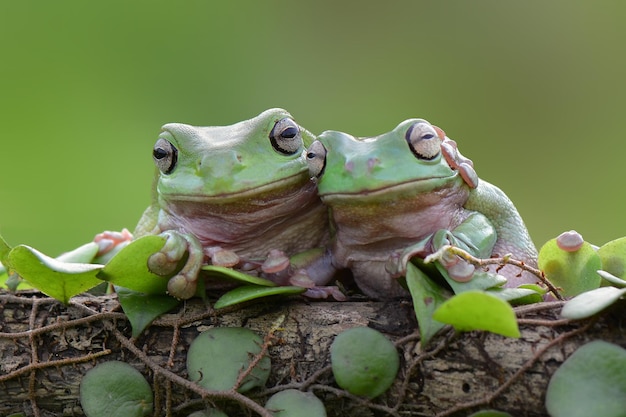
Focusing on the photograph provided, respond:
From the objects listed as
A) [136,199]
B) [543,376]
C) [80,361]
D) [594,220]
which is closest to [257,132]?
[80,361]

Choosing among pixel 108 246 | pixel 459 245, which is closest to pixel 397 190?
pixel 459 245

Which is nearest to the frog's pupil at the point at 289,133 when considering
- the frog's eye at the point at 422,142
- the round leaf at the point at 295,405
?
the frog's eye at the point at 422,142

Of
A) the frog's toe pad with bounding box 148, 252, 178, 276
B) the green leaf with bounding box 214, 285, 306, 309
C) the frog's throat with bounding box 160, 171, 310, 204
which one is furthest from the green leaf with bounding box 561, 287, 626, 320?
the frog's toe pad with bounding box 148, 252, 178, 276

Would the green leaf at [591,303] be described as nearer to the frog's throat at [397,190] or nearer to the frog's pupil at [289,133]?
the frog's throat at [397,190]

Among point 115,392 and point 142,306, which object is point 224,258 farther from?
point 115,392

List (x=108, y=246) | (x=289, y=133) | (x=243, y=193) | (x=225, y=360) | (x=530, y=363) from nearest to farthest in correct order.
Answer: (x=530, y=363), (x=225, y=360), (x=243, y=193), (x=289, y=133), (x=108, y=246)

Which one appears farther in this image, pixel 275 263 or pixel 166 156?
pixel 166 156

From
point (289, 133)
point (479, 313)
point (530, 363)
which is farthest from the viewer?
point (289, 133)
